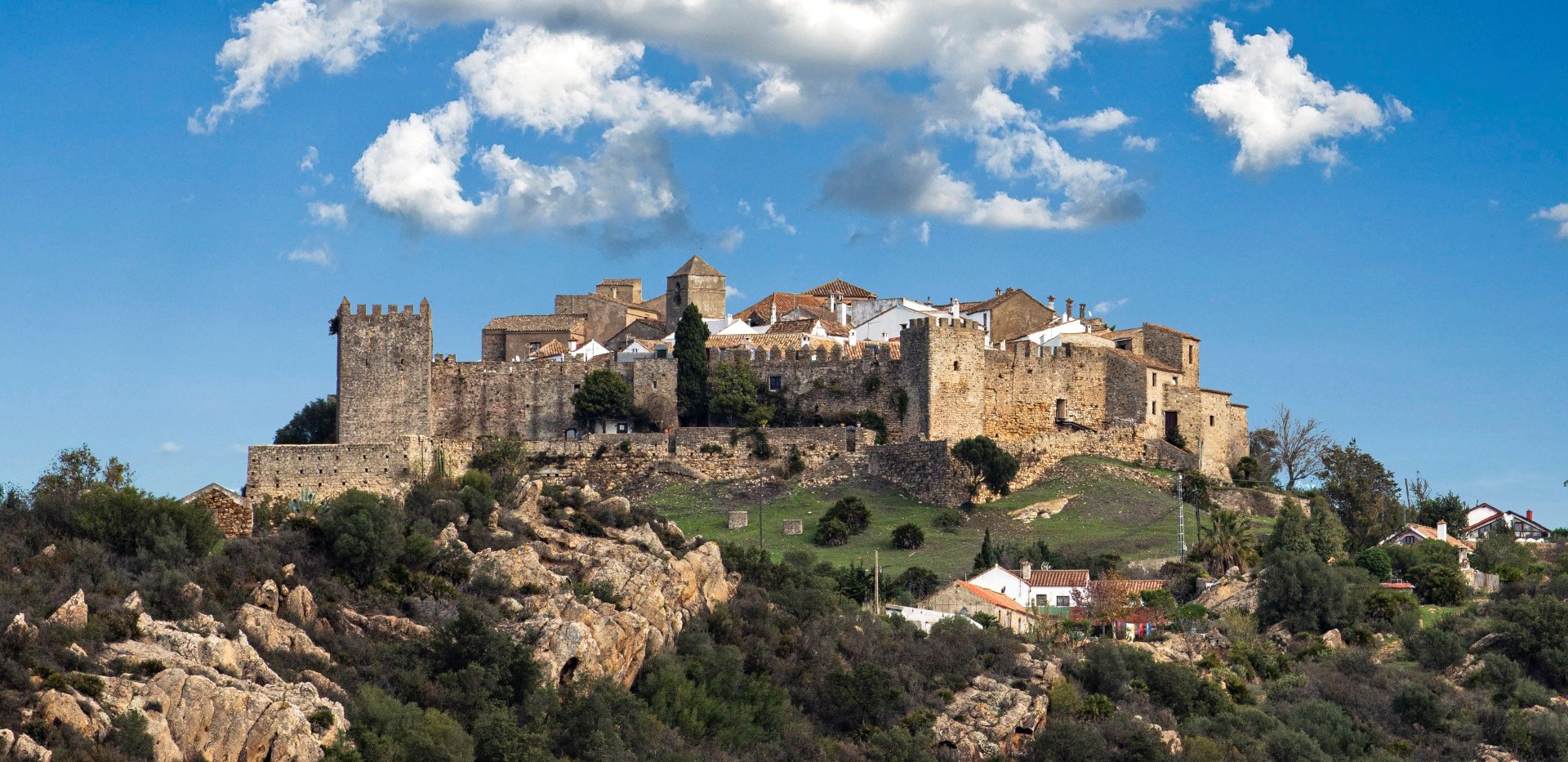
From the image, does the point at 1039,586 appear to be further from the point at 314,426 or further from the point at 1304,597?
the point at 314,426

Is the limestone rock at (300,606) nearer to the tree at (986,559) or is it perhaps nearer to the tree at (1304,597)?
the tree at (986,559)

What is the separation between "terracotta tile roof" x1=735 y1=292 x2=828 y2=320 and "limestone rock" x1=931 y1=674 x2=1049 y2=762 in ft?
106

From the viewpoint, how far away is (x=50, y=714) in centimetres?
2881

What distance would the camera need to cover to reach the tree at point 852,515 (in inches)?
2200

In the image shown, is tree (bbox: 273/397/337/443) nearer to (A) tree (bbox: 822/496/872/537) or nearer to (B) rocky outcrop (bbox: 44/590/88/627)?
(A) tree (bbox: 822/496/872/537)

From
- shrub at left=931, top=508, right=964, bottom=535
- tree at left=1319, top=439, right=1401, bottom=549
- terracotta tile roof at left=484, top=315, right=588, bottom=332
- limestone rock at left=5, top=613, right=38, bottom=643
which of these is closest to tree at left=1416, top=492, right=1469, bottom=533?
tree at left=1319, top=439, right=1401, bottom=549

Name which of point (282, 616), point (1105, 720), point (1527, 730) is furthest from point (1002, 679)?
point (282, 616)

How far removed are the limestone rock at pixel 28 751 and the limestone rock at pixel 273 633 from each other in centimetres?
611

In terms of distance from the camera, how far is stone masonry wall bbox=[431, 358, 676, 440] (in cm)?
6531

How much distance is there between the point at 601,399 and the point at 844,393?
24.6 feet

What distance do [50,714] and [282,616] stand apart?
718cm

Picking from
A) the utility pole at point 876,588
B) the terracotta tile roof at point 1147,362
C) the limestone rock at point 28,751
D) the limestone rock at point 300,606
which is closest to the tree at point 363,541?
the limestone rock at point 300,606

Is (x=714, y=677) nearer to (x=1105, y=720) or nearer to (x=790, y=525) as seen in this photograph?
(x=1105, y=720)

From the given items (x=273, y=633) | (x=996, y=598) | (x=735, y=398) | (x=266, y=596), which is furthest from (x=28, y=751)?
(x=735, y=398)
